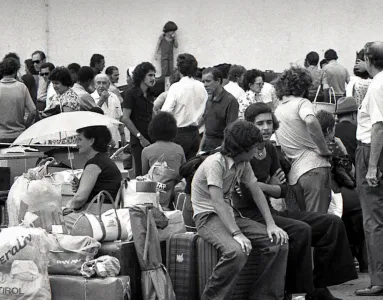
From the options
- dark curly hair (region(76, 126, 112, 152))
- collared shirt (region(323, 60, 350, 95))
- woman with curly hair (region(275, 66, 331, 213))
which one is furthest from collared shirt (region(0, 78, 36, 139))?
collared shirt (region(323, 60, 350, 95))

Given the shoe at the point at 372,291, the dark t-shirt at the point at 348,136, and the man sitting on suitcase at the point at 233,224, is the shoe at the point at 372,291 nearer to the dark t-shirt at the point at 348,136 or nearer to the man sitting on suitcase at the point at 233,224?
the man sitting on suitcase at the point at 233,224

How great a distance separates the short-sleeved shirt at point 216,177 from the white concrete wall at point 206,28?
13378 mm

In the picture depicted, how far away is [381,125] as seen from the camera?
9016 mm

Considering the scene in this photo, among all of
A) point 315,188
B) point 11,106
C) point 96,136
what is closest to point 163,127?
point 96,136

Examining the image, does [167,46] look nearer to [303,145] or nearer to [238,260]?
[303,145]

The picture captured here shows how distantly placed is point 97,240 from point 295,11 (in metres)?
14.3

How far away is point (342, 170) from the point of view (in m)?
10.2

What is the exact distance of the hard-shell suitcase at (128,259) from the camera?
8.10 meters

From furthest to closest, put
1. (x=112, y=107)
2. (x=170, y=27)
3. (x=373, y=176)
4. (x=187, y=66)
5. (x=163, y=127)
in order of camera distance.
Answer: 1. (x=170, y=27)
2. (x=112, y=107)
3. (x=187, y=66)
4. (x=163, y=127)
5. (x=373, y=176)

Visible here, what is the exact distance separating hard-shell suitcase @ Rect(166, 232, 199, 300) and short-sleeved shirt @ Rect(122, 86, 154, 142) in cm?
449

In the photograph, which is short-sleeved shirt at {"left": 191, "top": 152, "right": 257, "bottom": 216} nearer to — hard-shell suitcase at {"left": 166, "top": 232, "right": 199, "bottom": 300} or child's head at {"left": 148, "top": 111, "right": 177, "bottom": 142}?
hard-shell suitcase at {"left": 166, "top": 232, "right": 199, "bottom": 300}

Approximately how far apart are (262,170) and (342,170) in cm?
159

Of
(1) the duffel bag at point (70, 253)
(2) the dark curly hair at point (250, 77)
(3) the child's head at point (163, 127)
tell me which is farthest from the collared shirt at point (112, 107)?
(1) the duffel bag at point (70, 253)

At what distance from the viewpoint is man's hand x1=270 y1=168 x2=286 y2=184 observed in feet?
29.2
